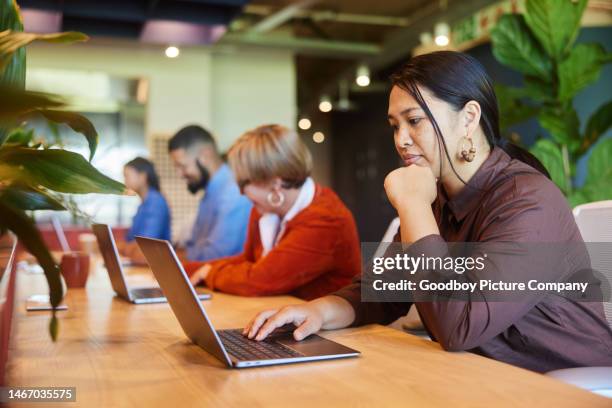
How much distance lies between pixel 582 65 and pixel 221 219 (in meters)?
2.00

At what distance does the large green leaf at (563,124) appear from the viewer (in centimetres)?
335

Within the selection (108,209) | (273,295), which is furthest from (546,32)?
(108,209)

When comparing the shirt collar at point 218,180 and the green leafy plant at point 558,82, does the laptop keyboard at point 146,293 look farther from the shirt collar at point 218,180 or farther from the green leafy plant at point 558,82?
the green leafy plant at point 558,82

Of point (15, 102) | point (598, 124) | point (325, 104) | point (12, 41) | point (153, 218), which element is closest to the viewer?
point (15, 102)

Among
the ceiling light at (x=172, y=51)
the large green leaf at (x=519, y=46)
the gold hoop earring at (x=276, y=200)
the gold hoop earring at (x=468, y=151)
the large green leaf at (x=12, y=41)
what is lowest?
the gold hoop earring at (x=276, y=200)

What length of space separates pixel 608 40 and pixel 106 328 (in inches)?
193

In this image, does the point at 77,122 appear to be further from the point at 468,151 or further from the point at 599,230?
the point at 599,230

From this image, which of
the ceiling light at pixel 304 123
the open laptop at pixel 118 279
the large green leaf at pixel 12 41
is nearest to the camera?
the large green leaf at pixel 12 41

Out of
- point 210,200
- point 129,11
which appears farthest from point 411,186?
point 129,11

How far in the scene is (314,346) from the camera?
43.3 inches

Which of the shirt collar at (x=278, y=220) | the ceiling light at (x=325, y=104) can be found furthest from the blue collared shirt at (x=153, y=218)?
the ceiling light at (x=325, y=104)

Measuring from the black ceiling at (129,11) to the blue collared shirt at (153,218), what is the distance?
2117 mm

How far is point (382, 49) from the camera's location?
26.9 ft

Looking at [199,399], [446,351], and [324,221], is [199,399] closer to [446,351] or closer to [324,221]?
[446,351]
